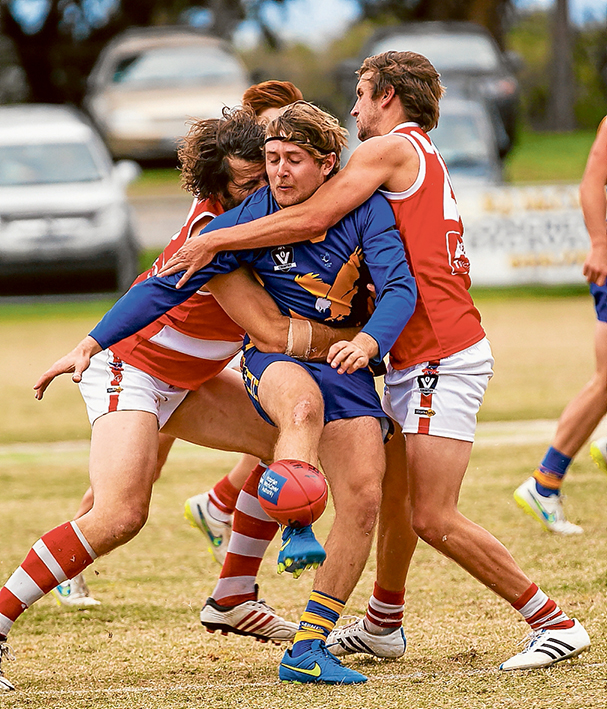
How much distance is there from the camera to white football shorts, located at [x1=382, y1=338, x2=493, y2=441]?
4004mm

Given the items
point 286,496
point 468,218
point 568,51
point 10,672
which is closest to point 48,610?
point 10,672

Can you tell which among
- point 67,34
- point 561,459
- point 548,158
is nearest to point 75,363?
point 561,459

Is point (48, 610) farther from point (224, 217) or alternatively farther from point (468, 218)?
point (468, 218)

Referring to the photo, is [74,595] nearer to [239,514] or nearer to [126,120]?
[239,514]

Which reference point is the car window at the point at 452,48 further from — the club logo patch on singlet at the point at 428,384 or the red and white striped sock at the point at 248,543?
the club logo patch on singlet at the point at 428,384

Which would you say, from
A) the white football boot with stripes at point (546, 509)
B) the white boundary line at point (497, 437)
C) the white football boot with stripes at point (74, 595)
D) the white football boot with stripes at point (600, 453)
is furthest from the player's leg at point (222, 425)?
the white boundary line at point (497, 437)

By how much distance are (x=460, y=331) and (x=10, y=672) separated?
198cm

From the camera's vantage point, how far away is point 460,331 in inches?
161

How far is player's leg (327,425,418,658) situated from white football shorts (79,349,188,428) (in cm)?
84

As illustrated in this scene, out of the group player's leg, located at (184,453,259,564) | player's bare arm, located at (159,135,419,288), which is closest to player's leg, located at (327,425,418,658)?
player's bare arm, located at (159,135,419,288)

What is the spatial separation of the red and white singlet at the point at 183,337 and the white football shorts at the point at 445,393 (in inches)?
30.0

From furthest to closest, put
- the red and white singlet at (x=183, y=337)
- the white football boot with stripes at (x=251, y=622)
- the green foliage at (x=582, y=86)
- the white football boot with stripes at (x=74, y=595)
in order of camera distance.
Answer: the green foliage at (x=582, y=86) < the white football boot with stripes at (x=74, y=595) < the white football boot with stripes at (x=251, y=622) < the red and white singlet at (x=183, y=337)

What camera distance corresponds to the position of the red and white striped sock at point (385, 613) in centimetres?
432

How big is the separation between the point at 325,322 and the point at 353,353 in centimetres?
40
